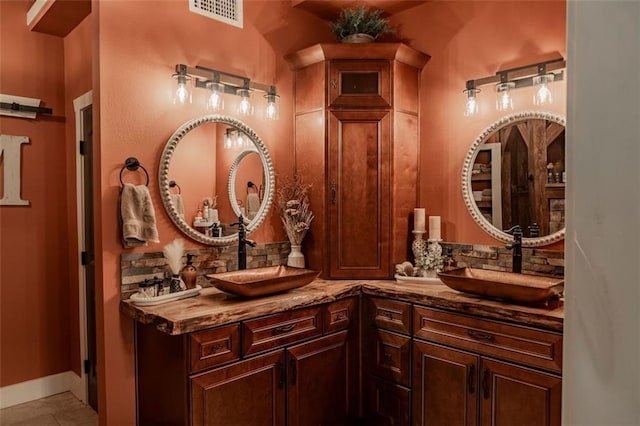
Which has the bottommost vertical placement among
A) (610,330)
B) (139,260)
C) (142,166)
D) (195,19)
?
(139,260)

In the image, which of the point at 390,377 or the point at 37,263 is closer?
the point at 390,377

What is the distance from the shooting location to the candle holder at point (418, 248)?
315 centimetres

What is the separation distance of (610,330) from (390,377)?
2.74 m

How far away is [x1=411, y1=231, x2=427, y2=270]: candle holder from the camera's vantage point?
315cm

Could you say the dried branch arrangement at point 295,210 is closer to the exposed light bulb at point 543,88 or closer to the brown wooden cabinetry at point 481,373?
the brown wooden cabinetry at point 481,373

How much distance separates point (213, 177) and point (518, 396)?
7.00ft

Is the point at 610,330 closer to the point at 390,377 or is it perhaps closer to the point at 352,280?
the point at 390,377

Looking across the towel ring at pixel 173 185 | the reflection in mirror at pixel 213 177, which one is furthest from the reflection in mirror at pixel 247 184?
the towel ring at pixel 173 185

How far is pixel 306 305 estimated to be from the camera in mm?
2646

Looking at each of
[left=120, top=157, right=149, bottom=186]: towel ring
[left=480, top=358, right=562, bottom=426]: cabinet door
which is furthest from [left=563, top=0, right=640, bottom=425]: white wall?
[left=120, top=157, right=149, bottom=186]: towel ring

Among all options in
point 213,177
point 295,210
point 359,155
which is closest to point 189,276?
point 213,177

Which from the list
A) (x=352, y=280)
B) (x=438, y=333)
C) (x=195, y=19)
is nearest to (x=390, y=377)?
(x=438, y=333)

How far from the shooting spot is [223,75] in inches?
116

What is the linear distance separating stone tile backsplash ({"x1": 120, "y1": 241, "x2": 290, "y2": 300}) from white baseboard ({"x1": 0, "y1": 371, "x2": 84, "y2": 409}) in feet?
4.72
